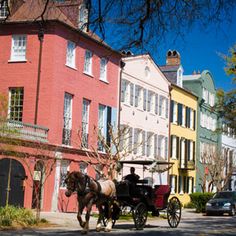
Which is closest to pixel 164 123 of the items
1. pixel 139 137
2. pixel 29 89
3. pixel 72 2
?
pixel 139 137

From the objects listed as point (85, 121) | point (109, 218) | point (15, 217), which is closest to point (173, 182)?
point (85, 121)

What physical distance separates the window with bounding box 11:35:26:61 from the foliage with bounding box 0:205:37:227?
14.4m

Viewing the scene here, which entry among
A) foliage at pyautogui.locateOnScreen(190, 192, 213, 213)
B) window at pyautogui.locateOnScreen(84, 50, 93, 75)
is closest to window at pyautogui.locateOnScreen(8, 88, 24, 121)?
window at pyautogui.locateOnScreen(84, 50, 93, 75)

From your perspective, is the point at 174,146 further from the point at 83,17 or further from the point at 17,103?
the point at 83,17

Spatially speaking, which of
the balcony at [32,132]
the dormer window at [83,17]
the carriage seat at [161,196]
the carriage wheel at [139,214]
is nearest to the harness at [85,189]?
the carriage wheel at [139,214]

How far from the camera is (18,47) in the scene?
33719 mm

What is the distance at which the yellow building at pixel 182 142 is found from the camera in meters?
51.1

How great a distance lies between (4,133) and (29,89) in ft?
38.3

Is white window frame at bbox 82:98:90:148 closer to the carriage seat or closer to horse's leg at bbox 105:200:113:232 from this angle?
the carriage seat

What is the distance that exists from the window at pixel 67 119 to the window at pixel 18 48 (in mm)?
3502

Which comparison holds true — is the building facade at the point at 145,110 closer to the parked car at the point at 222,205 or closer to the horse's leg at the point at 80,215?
the parked car at the point at 222,205

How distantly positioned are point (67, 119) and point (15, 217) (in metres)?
14.3

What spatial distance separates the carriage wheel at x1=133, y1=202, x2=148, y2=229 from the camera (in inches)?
797

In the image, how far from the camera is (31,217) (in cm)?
2111
